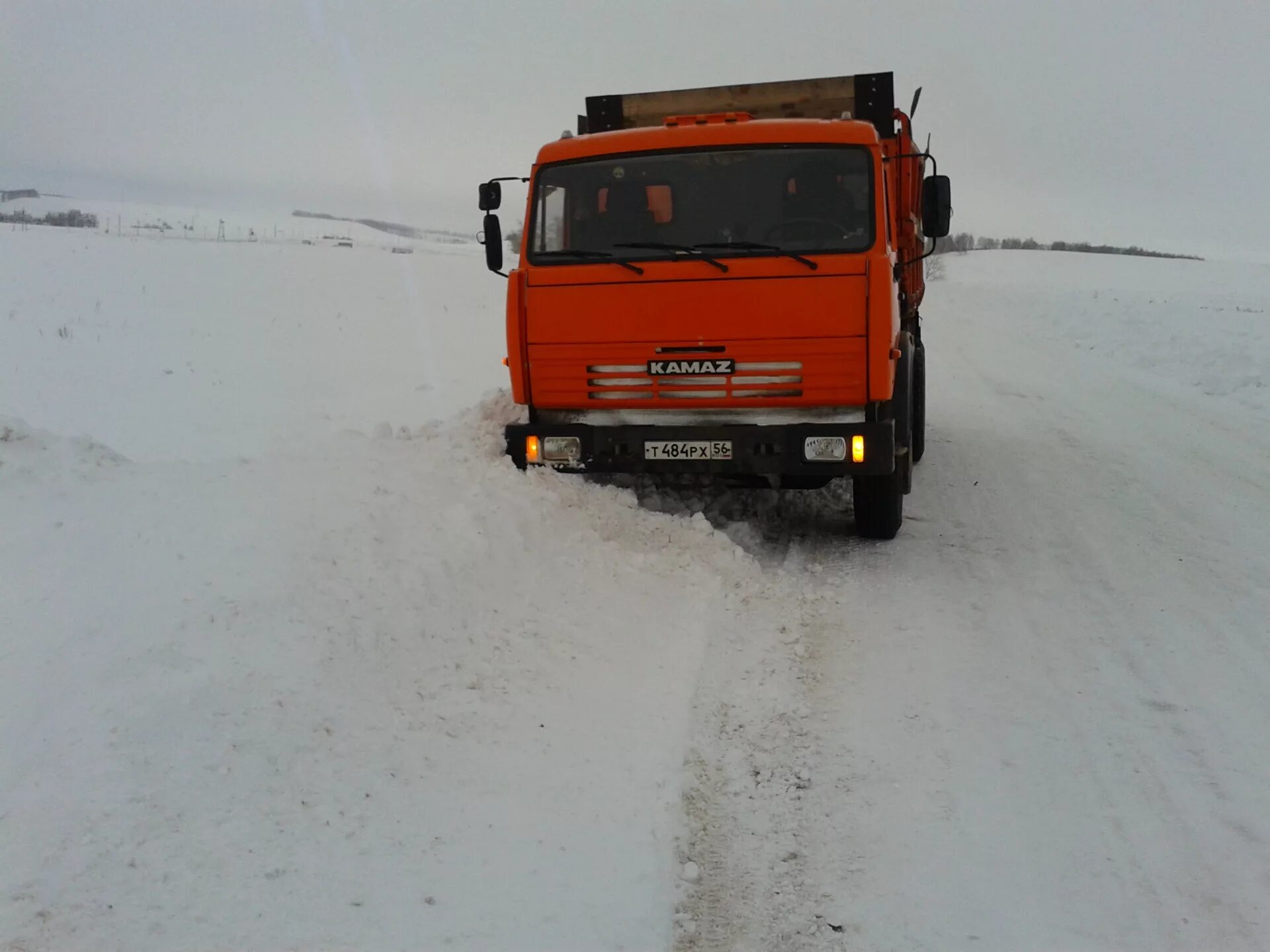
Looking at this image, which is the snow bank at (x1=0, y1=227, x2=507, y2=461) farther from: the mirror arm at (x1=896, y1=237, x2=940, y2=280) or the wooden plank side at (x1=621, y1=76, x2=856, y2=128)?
the mirror arm at (x1=896, y1=237, x2=940, y2=280)

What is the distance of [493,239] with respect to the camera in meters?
6.87

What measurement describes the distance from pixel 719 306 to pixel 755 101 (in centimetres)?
279

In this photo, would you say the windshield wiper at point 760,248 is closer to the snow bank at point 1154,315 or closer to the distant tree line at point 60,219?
the snow bank at point 1154,315

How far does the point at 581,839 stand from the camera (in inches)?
124

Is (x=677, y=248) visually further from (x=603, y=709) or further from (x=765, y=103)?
(x=603, y=709)

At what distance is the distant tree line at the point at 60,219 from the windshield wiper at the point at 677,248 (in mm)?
28344

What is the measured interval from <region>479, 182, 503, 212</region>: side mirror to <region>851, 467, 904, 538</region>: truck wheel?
3144 mm

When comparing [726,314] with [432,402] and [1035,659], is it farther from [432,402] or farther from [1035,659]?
[432,402]

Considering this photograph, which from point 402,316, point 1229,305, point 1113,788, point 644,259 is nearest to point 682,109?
point 644,259

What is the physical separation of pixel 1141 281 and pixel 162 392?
4188cm

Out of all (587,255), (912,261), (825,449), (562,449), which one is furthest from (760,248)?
(912,261)

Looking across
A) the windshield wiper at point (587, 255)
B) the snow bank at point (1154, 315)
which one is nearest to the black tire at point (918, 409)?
the windshield wiper at point (587, 255)

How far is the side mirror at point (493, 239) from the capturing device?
22.5ft

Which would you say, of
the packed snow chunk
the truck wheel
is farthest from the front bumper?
the packed snow chunk
